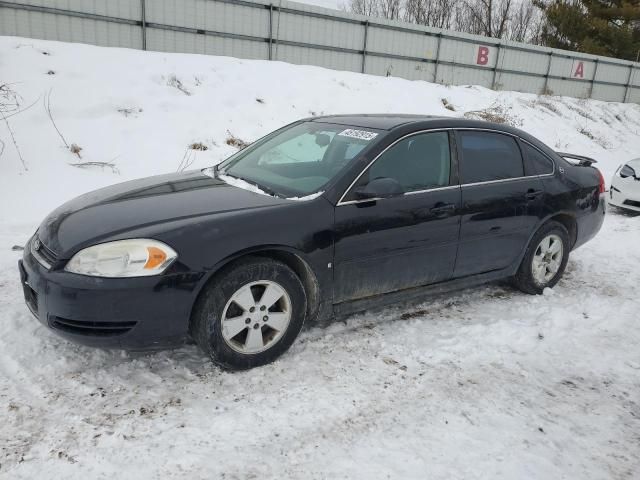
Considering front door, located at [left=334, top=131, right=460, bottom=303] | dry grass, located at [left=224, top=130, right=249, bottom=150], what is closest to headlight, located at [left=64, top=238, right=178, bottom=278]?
front door, located at [left=334, top=131, right=460, bottom=303]

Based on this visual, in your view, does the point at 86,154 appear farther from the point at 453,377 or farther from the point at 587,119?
the point at 587,119

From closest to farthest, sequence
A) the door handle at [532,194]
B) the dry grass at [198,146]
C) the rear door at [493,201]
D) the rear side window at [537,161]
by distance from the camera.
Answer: the rear door at [493,201], the door handle at [532,194], the rear side window at [537,161], the dry grass at [198,146]

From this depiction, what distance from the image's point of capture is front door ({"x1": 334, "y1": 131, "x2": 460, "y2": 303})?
3.33 m

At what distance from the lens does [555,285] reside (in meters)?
4.76

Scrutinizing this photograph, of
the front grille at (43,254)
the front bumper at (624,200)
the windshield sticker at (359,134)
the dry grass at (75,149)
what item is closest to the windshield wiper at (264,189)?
the windshield sticker at (359,134)

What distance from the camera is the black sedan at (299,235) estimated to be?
2.75 m

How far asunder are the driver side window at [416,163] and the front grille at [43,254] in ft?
6.22

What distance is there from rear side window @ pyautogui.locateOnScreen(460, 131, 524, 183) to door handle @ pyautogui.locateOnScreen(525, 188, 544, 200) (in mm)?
157

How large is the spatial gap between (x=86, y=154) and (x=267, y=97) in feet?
15.1

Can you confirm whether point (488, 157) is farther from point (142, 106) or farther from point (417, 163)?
point (142, 106)

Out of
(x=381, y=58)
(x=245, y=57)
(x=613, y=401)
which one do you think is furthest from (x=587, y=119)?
(x=613, y=401)

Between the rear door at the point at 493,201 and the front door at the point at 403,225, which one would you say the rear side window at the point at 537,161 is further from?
the front door at the point at 403,225

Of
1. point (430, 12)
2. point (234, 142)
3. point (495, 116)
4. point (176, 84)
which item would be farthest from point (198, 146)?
point (430, 12)

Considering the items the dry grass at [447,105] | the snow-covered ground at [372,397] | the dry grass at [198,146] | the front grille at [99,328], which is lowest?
the snow-covered ground at [372,397]
